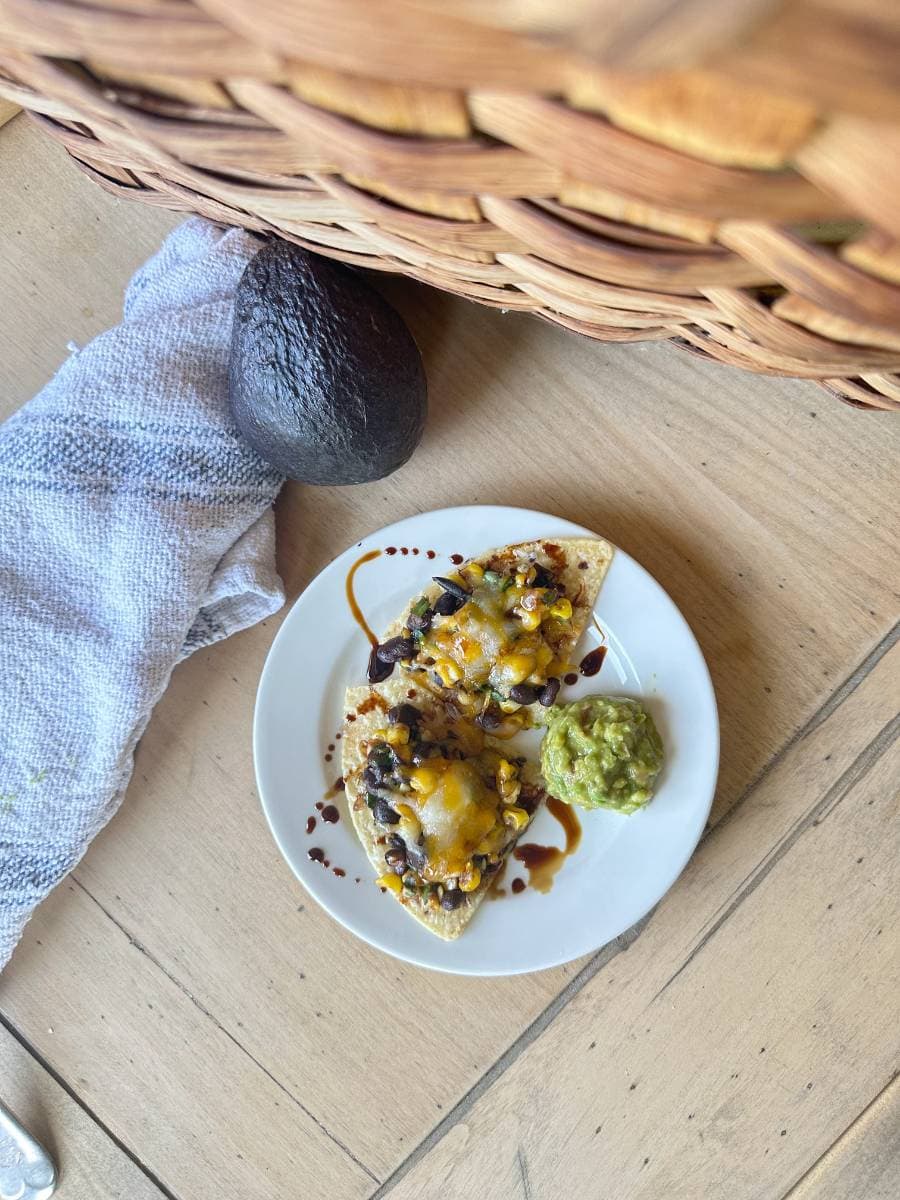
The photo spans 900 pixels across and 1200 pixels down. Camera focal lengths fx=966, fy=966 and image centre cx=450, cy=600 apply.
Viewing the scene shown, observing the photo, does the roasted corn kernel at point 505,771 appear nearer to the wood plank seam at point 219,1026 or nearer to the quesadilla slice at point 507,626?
the quesadilla slice at point 507,626

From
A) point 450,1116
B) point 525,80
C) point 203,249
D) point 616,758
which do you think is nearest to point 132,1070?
point 450,1116

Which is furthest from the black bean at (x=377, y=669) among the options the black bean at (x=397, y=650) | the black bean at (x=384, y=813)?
the black bean at (x=384, y=813)

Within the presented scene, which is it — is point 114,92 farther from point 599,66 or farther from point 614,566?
point 614,566

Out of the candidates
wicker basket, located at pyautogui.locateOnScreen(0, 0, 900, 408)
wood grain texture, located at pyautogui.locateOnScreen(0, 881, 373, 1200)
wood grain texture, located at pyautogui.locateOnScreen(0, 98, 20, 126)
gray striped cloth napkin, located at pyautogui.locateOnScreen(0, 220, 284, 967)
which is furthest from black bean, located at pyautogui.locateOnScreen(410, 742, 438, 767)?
wood grain texture, located at pyautogui.locateOnScreen(0, 98, 20, 126)

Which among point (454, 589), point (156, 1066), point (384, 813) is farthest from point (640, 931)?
point (156, 1066)

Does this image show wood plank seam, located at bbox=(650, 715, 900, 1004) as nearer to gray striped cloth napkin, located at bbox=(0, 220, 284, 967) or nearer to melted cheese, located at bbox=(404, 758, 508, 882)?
melted cheese, located at bbox=(404, 758, 508, 882)

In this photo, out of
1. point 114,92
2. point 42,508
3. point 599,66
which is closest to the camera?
point 599,66
